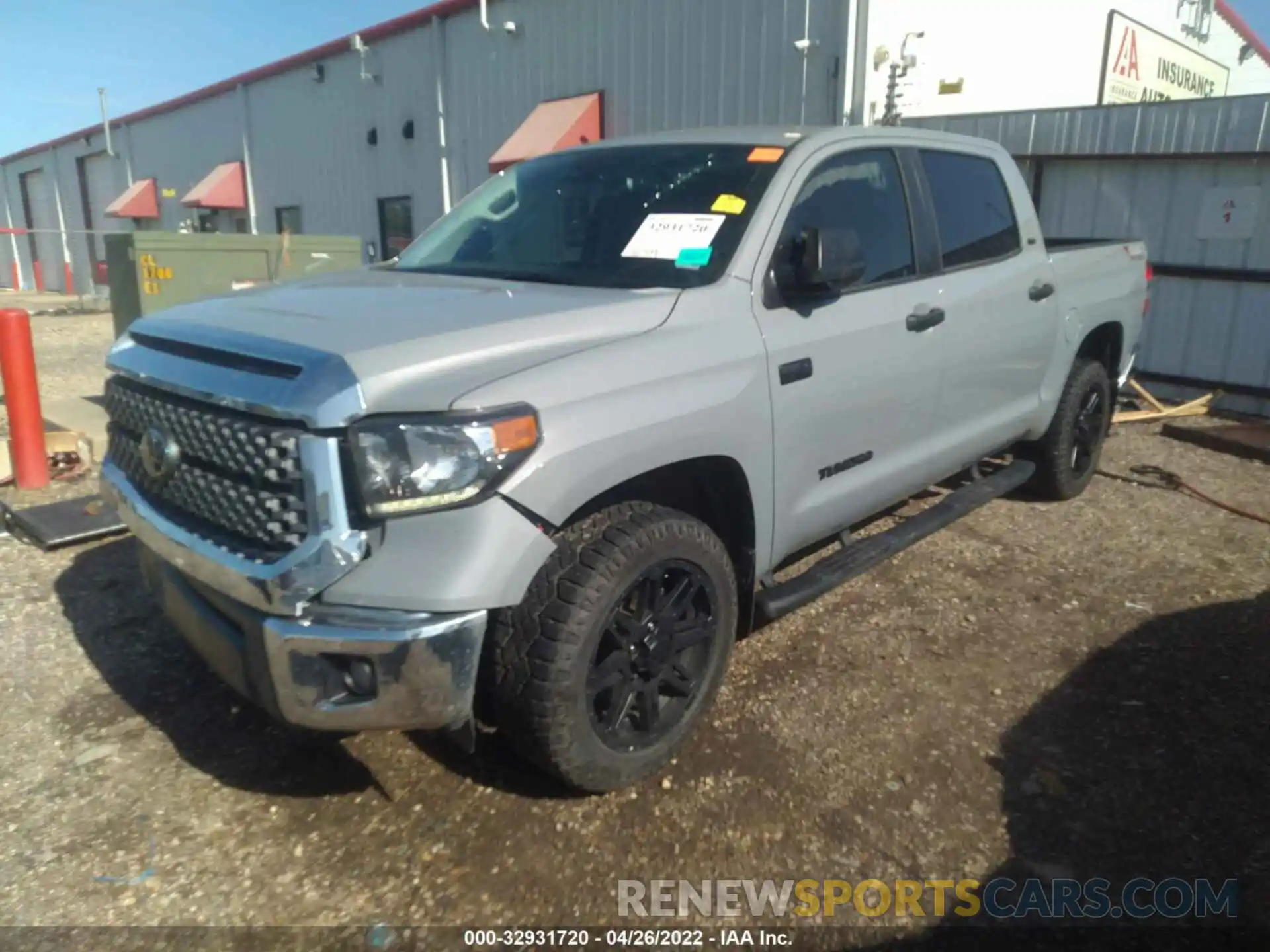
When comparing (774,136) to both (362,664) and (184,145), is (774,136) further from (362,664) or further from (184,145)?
(184,145)

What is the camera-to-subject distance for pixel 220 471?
2.42 m

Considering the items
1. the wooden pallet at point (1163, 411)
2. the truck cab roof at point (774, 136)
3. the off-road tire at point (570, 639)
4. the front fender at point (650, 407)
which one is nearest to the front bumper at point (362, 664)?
the off-road tire at point (570, 639)

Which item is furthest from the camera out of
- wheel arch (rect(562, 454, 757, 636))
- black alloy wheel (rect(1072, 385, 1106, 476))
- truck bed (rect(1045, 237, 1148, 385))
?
black alloy wheel (rect(1072, 385, 1106, 476))

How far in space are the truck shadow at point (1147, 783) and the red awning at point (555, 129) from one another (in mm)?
9756

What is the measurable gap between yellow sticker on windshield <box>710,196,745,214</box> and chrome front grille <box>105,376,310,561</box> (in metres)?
1.60

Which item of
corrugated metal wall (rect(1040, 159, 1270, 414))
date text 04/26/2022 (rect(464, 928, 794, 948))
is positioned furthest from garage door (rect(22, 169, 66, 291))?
date text 04/26/2022 (rect(464, 928, 794, 948))

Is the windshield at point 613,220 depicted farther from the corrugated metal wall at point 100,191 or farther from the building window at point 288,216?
the corrugated metal wall at point 100,191

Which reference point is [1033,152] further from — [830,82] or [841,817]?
[841,817]

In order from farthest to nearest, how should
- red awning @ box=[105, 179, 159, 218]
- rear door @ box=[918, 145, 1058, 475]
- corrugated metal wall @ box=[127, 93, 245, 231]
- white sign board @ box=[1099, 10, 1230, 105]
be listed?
1. red awning @ box=[105, 179, 159, 218]
2. corrugated metal wall @ box=[127, 93, 245, 231]
3. white sign board @ box=[1099, 10, 1230, 105]
4. rear door @ box=[918, 145, 1058, 475]

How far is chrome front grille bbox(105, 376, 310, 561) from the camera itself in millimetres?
2197

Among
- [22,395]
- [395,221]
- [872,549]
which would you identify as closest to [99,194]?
[395,221]

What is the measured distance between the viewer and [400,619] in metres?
2.12

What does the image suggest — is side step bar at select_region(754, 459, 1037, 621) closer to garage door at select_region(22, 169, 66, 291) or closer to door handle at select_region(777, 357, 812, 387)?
door handle at select_region(777, 357, 812, 387)

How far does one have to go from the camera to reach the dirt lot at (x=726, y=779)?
2420 mm
